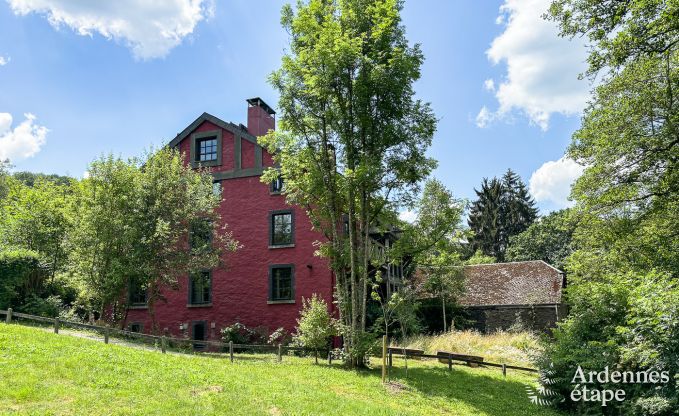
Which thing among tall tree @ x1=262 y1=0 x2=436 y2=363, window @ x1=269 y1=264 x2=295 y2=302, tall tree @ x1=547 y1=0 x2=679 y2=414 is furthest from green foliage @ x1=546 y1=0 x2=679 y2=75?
window @ x1=269 y1=264 x2=295 y2=302

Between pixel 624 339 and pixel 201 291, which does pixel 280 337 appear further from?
pixel 624 339

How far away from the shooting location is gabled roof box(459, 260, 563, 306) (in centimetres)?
3266

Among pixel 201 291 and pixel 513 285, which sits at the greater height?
pixel 513 285

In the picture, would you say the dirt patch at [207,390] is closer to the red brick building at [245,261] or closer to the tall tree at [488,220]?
the red brick building at [245,261]

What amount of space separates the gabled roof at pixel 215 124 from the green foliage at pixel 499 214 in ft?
126

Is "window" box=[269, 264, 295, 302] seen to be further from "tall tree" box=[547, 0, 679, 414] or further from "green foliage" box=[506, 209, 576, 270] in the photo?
"green foliage" box=[506, 209, 576, 270]

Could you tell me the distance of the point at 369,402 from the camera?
13148mm

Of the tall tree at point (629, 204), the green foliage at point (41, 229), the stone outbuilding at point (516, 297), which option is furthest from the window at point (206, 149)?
the tall tree at point (629, 204)

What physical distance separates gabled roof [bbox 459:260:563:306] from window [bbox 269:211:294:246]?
1251cm

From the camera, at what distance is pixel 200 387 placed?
472 inches

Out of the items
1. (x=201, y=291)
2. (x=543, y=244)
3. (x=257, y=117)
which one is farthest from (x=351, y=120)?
(x=543, y=244)

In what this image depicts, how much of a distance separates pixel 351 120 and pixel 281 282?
10.9 meters

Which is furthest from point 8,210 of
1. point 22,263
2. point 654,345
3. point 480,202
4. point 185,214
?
point 480,202

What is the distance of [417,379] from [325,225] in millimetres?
7637
